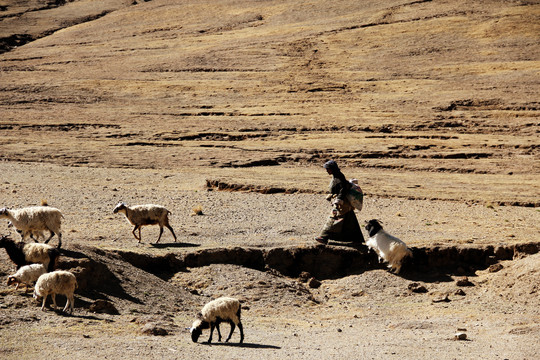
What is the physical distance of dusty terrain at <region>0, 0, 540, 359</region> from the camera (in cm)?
1270

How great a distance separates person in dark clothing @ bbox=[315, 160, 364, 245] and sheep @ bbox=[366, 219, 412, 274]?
580 mm

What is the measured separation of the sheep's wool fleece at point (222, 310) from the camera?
11391 millimetres

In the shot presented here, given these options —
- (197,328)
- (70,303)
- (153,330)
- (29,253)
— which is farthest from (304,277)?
(29,253)

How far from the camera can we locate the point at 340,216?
54.2ft

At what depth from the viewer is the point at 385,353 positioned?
35.8ft

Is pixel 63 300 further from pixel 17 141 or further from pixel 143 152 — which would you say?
pixel 17 141

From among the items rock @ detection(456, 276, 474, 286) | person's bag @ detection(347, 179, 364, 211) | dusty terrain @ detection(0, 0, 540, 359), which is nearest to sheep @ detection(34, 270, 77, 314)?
dusty terrain @ detection(0, 0, 540, 359)

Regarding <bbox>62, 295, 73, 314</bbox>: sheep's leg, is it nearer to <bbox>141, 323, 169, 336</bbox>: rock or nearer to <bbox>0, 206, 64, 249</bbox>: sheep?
<bbox>141, 323, 169, 336</bbox>: rock

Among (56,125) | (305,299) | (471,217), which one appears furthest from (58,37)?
(305,299)

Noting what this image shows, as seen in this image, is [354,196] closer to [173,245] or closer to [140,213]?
[173,245]

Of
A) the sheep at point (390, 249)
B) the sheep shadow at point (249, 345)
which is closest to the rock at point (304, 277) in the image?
the sheep at point (390, 249)

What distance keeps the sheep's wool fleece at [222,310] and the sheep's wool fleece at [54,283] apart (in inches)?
80.7

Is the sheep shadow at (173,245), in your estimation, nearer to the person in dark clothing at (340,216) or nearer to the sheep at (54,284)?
the person in dark clothing at (340,216)

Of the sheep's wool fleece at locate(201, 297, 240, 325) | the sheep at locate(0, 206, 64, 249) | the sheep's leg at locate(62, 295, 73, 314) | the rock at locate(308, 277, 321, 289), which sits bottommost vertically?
the rock at locate(308, 277, 321, 289)
